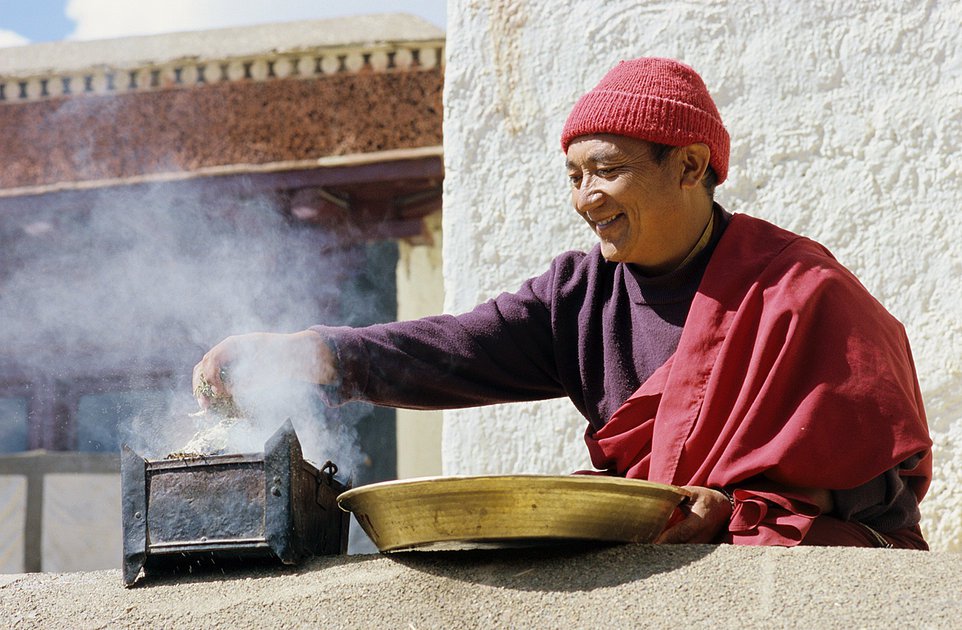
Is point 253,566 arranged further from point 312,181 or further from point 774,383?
point 312,181

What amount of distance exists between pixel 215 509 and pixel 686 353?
111cm

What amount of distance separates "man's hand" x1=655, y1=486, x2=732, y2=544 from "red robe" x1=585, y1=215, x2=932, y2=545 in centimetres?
4

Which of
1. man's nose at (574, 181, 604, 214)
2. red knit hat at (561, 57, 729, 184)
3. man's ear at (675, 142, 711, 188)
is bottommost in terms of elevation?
man's nose at (574, 181, 604, 214)

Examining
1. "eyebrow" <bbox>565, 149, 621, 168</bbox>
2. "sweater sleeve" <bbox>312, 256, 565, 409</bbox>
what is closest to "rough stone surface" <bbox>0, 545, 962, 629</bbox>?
"sweater sleeve" <bbox>312, 256, 565, 409</bbox>

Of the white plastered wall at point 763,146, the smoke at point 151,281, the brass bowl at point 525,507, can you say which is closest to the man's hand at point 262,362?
the brass bowl at point 525,507

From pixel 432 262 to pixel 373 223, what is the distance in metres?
Result: 0.40

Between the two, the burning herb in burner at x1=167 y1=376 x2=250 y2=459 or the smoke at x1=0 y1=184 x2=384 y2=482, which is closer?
the burning herb in burner at x1=167 y1=376 x2=250 y2=459

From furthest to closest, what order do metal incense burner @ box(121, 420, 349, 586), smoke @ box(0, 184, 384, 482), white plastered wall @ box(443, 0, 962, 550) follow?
1. smoke @ box(0, 184, 384, 482)
2. white plastered wall @ box(443, 0, 962, 550)
3. metal incense burner @ box(121, 420, 349, 586)

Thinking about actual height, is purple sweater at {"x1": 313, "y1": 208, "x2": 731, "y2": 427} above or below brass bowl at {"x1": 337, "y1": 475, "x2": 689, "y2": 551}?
above

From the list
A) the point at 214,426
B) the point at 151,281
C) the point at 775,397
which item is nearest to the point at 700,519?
the point at 775,397

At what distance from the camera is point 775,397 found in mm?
2789

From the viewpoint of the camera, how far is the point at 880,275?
416 centimetres

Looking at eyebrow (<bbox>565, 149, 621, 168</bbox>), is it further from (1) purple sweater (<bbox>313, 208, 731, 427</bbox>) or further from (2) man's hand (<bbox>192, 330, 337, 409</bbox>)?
(2) man's hand (<bbox>192, 330, 337, 409</bbox>)

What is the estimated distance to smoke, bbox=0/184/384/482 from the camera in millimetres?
6832
